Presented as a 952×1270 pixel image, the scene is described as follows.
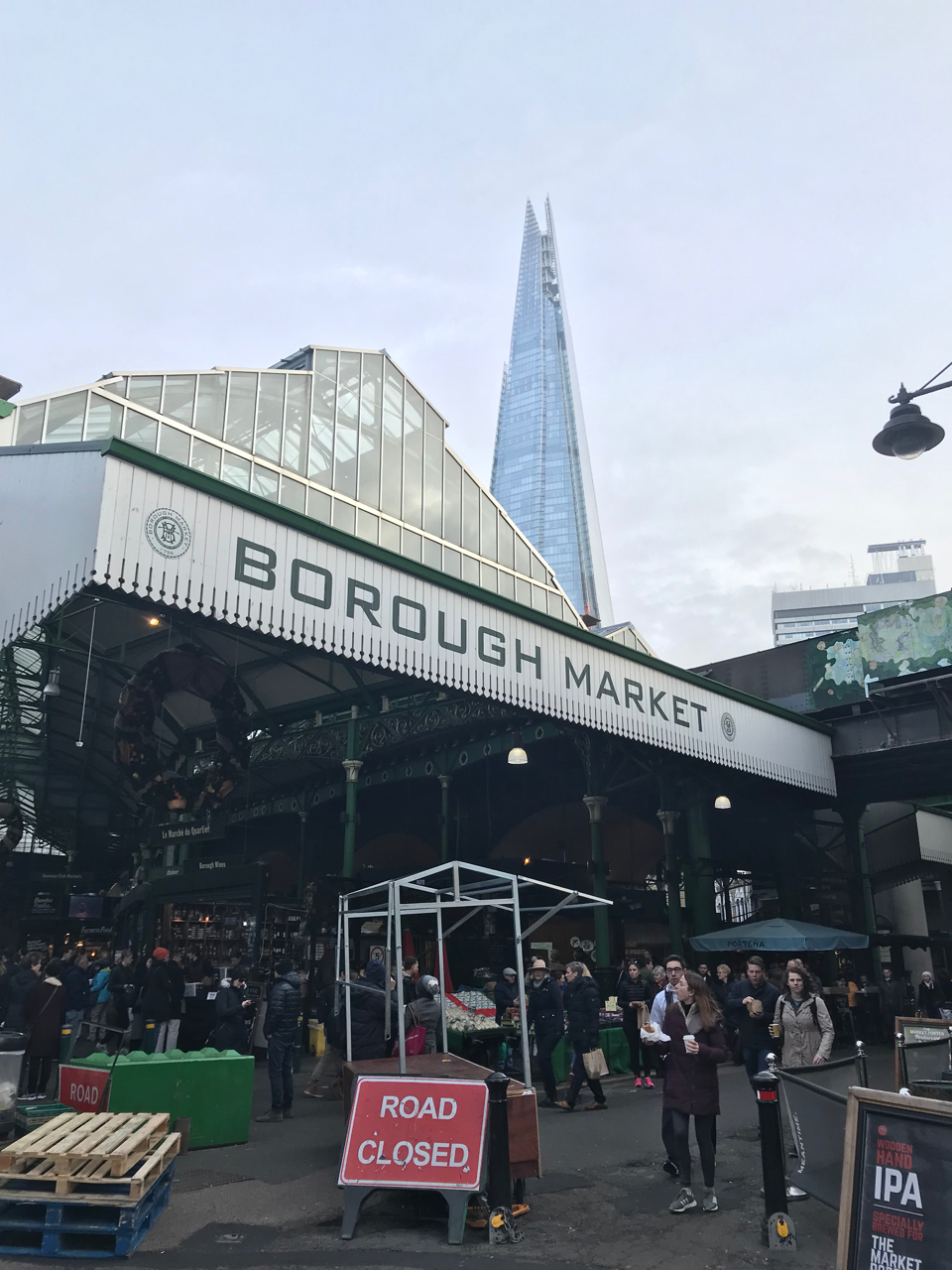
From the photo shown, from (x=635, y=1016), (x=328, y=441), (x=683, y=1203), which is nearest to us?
(x=683, y=1203)

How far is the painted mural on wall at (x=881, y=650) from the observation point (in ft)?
70.8

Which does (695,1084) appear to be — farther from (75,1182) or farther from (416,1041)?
(75,1182)

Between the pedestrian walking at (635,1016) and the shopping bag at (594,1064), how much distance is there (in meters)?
2.17

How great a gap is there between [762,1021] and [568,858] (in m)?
19.9

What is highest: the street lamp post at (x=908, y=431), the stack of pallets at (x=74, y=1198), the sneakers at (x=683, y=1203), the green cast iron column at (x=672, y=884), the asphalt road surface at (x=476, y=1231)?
the street lamp post at (x=908, y=431)

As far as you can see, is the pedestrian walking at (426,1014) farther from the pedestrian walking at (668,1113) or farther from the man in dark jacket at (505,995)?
the man in dark jacket at (505,995)

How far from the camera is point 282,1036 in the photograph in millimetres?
11078

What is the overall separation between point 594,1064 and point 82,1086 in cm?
622

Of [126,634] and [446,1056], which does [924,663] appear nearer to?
[446,1056]

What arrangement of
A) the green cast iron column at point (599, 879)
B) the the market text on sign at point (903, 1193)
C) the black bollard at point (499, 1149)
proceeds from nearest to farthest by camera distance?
the the market text on sign at point (903, 1193)
the black bollard at point (499, 1149)
the green cast iron column at point (599, 879)

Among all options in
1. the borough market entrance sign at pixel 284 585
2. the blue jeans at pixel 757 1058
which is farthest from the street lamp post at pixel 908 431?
the blue jeans at pixel 757 1058

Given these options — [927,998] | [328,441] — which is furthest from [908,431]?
[328,441]

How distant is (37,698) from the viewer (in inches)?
951

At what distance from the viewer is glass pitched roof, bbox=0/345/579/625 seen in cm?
2405
